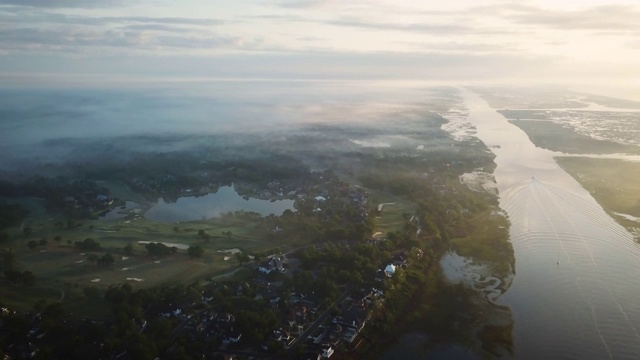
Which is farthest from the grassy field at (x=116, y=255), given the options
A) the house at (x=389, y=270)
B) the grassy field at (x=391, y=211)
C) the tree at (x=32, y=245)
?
the grassy field at (x=391, y=211)

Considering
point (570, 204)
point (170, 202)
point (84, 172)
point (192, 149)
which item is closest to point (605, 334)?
point (570, 204)

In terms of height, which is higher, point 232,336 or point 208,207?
point 232,336

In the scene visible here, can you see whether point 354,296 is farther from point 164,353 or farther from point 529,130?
point 529,130

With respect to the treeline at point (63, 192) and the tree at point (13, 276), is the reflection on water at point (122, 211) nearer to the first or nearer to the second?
the treeline at point (63, 192)

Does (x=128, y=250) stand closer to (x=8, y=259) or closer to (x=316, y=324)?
(x=8, y=259)

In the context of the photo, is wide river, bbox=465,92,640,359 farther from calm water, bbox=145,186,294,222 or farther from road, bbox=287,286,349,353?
calm water, bbox=145,186,294,222

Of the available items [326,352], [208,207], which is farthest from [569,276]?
[208,207]
